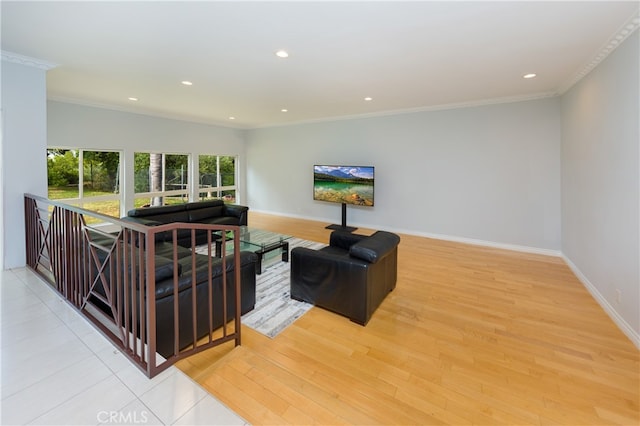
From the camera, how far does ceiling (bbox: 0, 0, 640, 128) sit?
235cm

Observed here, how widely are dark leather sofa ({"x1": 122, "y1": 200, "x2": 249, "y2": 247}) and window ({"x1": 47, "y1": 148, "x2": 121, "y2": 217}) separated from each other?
3.52 ft

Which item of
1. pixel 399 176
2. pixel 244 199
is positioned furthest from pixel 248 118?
pixel 399 176

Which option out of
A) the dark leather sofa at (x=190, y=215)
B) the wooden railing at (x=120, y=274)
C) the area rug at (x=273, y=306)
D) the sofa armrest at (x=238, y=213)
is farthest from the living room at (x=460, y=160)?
the area rug at (x=273, y=306)

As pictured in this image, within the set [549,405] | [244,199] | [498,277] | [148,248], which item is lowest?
[549,405]

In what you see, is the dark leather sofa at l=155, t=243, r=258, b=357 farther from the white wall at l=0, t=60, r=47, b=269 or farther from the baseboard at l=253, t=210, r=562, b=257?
the baseboard at l=253, t=210, r=562, b=257

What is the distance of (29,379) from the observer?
169 centimetres

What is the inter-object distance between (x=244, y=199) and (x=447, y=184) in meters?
6.19

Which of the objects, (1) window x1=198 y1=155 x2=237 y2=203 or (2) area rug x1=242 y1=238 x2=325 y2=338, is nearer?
(2) area rug x1=242 y1=238 x2=325 y2=338

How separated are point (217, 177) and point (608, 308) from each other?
8608 millimetres

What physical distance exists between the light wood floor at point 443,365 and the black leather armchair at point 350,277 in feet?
0.45

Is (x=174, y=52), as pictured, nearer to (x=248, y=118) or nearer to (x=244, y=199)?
(x=248, y=118)

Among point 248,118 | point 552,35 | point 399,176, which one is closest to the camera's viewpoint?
point 552,35

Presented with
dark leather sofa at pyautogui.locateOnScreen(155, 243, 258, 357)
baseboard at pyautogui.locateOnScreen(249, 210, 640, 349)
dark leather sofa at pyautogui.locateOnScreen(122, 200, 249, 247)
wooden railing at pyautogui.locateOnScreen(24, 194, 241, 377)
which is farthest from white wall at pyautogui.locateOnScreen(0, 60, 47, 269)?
baseboard at pyautogui.locateOnScreen(249, 210, 640, 349)

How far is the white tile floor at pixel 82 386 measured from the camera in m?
1.46
